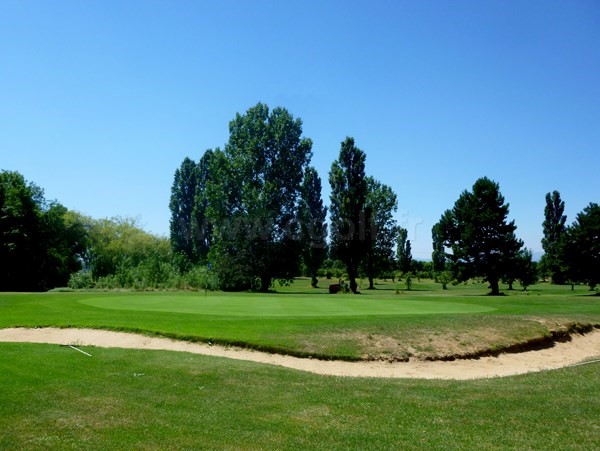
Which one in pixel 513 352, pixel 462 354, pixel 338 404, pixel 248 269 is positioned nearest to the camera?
pixel 338 404

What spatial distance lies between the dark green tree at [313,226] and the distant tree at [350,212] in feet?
11.3

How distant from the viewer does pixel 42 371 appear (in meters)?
10.3

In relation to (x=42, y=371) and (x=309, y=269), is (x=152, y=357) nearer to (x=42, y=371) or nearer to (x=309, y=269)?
(x=42, y=371)

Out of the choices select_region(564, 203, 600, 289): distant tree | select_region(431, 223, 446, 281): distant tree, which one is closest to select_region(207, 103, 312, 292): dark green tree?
select_region(564, 203, 600, 289): distant tree

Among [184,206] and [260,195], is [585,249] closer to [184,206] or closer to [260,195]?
[260,195]

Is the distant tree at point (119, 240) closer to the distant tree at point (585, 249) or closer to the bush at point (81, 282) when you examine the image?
the bush at point (81, 282)

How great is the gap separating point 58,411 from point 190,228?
66.3 metres

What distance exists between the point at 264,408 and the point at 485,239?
49384mm

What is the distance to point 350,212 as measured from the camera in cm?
5309

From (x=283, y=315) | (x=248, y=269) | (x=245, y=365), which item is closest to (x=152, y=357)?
(x=245, y=365)

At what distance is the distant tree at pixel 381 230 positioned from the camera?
2813 inches

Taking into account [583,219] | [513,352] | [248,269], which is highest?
[583,219]

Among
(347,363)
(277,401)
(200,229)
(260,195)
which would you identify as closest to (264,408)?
(277,401)

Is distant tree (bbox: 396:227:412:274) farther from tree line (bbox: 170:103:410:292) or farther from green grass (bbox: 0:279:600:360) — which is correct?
green grass (bbox: 0:279:600:360)
